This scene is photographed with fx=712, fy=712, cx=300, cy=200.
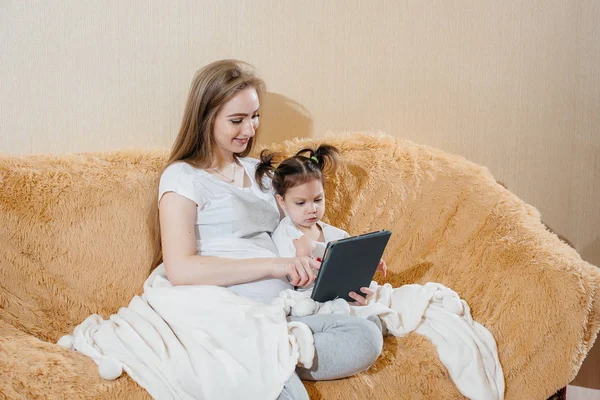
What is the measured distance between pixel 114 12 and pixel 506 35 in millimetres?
1386

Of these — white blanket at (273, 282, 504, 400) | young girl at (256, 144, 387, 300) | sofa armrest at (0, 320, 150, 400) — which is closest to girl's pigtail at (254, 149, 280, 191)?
young girl at (256, 144, 387, 300)

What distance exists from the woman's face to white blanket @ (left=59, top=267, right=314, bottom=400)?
0.45 m

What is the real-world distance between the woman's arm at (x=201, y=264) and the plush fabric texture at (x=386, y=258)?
Result: 236 mm

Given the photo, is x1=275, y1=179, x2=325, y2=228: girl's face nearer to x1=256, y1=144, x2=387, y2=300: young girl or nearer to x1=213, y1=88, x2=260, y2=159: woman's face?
x1=256, y1=144, x2=387, y2=300: young girl

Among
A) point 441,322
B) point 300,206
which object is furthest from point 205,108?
point 441,322

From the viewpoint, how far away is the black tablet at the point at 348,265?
1718mm

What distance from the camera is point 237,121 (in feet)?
6.53

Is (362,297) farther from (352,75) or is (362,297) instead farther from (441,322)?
(352,75)

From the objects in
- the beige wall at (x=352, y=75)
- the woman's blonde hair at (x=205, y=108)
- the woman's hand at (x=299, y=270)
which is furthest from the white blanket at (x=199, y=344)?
the beige wall at (x=352, y=75)

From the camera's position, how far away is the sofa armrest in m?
1.51

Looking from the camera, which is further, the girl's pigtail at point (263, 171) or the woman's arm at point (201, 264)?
the girl's pigtail at point (263, 171)

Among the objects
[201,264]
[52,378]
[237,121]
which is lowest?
[52,378]

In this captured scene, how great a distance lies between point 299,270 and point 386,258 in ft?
1.74

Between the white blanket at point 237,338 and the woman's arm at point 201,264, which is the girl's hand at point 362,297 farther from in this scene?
the woman's arm at point 201,264
